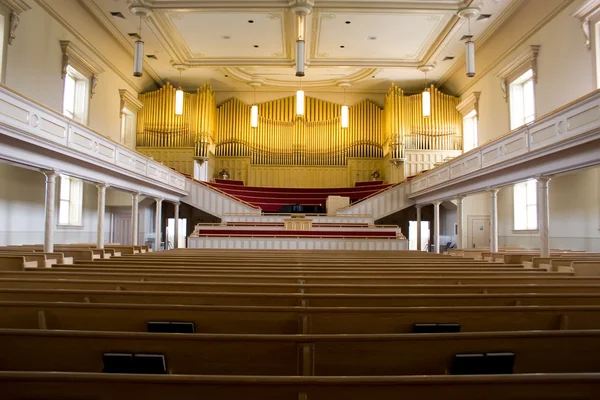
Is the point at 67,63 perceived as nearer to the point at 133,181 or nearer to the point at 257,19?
the point at 133,181

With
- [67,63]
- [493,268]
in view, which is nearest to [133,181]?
[67,63]

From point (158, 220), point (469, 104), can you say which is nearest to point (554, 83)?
point (469, 104)

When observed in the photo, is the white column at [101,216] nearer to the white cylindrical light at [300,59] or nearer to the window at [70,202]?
the window at [70,202]

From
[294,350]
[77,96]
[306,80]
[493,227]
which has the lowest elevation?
[294,350]

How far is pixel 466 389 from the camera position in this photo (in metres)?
1.53

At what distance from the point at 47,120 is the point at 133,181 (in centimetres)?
485

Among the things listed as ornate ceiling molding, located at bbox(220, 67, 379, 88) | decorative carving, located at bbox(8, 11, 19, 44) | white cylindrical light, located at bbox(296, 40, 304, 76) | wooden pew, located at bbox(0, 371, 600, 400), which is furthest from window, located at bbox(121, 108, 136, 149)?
wooden pew, located at bbox(0, 371, 600, 400)

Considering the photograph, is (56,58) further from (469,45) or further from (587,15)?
(587,15)

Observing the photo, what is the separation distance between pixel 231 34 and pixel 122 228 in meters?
8.45

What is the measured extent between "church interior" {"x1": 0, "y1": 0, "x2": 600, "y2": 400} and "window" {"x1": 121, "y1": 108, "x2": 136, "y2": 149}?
107 millimetres

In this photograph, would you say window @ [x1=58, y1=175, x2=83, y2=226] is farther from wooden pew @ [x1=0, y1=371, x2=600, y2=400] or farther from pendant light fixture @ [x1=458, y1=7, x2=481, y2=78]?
wooden pew @ [x1=0, y1=371, x2=600, y2=400]

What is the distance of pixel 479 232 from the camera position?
651 inches

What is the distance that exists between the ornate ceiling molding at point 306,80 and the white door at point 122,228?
748cm

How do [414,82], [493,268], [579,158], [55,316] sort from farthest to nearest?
1. [414,82]
2. [579,158]
3. [493,268]
4. [55,316]
